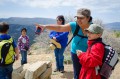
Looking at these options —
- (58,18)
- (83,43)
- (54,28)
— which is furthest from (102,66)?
(58,18)

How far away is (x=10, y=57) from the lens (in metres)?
6.07

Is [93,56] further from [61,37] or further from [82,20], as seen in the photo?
[61,37]

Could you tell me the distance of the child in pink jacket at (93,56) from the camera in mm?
4285

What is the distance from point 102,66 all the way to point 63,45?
15.3ft

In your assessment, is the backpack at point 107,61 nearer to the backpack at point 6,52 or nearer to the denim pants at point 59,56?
the backpack at point 6,52

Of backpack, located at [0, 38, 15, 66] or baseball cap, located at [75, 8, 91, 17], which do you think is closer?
baseball cap, located at [75, 8, 91, 17]

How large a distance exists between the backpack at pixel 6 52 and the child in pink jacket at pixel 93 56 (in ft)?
6.60

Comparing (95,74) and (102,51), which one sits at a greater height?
(102,51)

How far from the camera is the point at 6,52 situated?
19.7 feet

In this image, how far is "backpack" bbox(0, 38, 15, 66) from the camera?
19.6 ft

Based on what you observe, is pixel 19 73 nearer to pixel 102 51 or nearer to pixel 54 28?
pixel 54 28

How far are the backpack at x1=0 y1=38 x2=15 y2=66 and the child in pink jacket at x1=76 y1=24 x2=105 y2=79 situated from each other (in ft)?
6.60

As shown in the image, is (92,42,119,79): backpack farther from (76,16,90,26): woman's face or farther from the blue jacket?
the blue jacket

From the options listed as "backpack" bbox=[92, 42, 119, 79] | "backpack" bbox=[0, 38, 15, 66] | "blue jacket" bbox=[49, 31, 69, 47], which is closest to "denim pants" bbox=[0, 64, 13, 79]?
"backpack" bbox=[0, 38, 15, 66]
